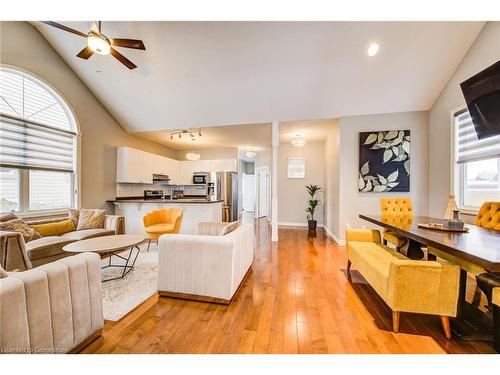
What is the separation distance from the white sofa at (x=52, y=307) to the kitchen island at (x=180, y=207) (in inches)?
119

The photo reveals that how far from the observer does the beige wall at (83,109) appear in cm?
322

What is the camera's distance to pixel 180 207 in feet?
15.1

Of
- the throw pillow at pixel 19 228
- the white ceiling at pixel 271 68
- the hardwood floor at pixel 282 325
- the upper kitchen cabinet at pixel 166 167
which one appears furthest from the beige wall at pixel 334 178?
the throw pillow at pixel 19 228

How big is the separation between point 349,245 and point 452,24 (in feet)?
11.4

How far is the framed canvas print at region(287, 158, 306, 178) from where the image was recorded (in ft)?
21.3

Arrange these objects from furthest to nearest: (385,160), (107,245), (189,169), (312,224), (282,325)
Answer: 1. (189,169)
2. (312,224)
3. (385,160)
4. (107,245)
5. (282,325)

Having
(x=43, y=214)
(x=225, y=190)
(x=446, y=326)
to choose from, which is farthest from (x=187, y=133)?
(x=446, y=326)

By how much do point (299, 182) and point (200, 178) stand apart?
10.6 feet

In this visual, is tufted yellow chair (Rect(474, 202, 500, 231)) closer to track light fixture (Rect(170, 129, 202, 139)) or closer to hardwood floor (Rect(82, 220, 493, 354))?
hardwood floor (Rect(82, 220, 493, 354))

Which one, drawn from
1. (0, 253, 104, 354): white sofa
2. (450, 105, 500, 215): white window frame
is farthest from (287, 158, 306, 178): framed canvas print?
(0, 253, 104, 354): white sofa

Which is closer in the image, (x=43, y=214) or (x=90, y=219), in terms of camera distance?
(x=43, y=214)

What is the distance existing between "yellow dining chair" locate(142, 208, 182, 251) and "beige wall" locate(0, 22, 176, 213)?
5.03 feet

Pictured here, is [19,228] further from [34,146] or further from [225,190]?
[225,190]
